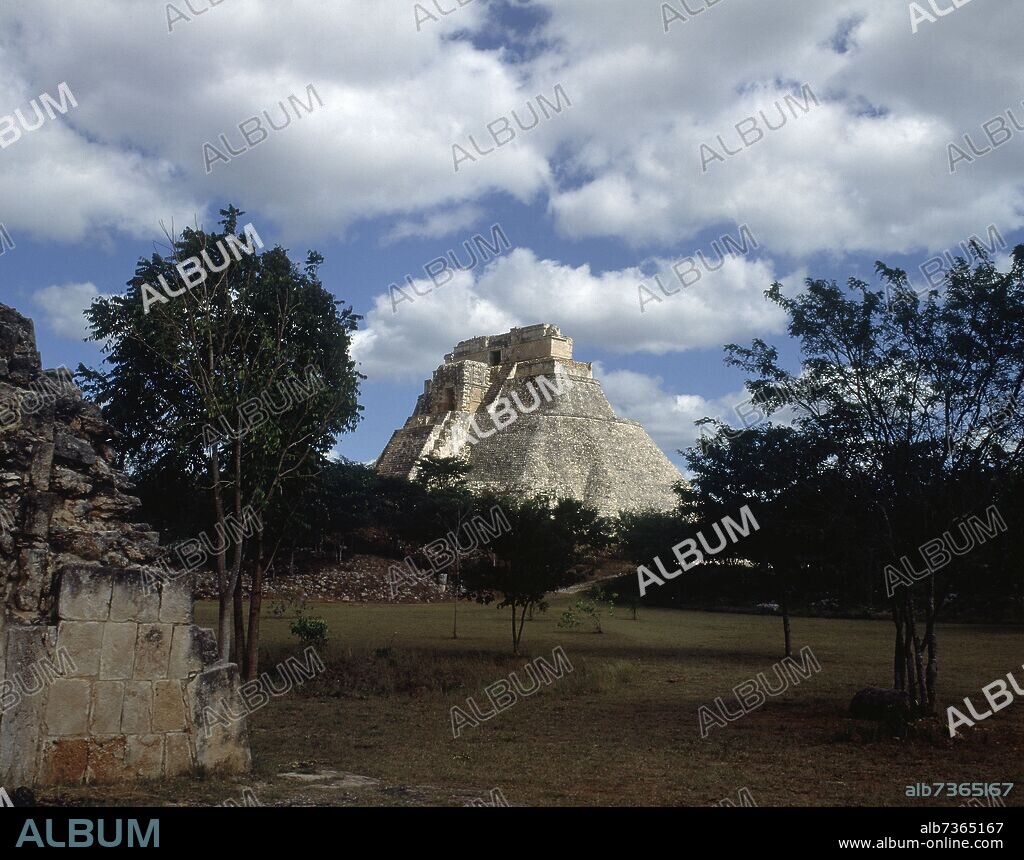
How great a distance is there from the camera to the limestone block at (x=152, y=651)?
743 cm

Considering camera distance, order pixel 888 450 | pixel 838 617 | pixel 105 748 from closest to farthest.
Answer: pixel 105 748 → pixel 888 450 → pixel 838 617

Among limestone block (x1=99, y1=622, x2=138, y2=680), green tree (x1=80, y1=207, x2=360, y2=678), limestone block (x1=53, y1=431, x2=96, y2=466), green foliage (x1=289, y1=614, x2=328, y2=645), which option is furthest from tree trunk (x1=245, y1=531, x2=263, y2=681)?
limestone block (x1=99, y1=622, x2=138, y2=680)

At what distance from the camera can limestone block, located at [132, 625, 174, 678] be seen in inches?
292

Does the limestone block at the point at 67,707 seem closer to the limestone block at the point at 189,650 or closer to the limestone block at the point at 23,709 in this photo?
the limestone block at the point at 23,709

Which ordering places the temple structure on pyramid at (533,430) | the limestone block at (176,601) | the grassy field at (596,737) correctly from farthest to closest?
1. the temple structure on pyramid at (533,430)
2. the grassy field at (596,737)
3. the limestone block at (176,601)

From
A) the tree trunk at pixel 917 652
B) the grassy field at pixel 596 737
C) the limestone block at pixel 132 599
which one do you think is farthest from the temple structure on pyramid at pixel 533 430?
the limestone block at pixel 132 599

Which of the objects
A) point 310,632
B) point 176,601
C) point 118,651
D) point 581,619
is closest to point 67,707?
point 118,651

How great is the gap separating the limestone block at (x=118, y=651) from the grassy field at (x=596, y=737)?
91 centimetres

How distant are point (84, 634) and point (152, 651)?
0.57m

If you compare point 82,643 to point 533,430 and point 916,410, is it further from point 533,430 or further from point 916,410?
point 533,430
